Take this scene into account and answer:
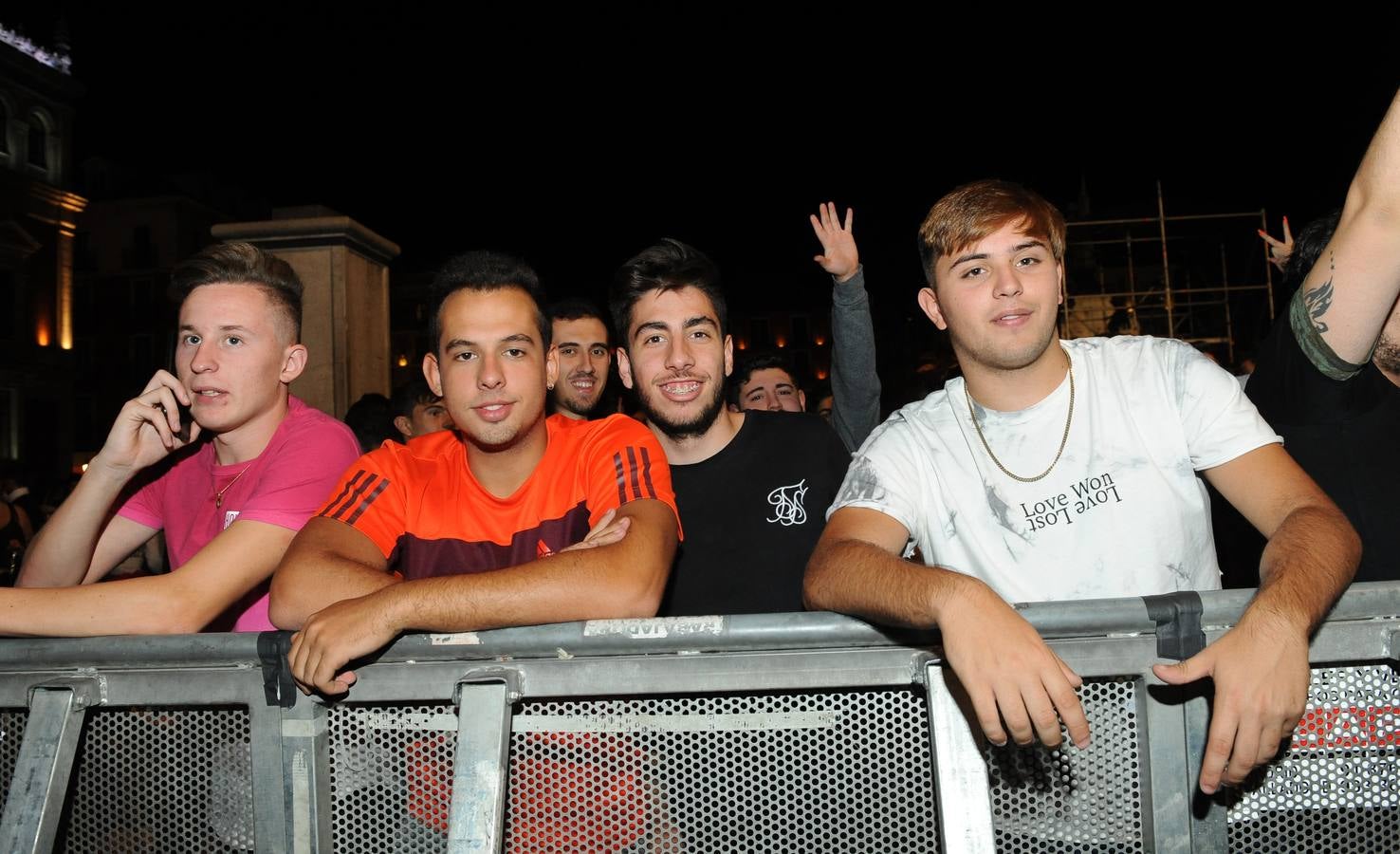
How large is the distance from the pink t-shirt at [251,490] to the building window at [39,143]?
38518mm

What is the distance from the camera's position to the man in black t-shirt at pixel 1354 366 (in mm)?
2129

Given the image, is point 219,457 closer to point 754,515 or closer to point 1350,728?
point 754,515

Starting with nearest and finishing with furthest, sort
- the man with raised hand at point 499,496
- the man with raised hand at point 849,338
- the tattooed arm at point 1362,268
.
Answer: the tattooed arm at point 1362,268 → the man with raised hand at point 499,496 → the man with raised hand at point 849,338

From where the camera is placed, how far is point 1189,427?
2359mm

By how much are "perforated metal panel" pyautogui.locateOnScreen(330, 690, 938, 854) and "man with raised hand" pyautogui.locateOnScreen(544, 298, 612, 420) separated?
2714 millimetres

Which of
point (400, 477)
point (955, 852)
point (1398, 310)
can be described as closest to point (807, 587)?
point (955, 852)

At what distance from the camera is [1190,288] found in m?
19.7

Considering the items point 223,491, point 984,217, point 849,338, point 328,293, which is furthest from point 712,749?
point 328,293

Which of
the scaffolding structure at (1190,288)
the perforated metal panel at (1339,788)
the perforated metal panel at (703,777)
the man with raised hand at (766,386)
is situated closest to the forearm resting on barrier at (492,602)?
the perforated metal panel at (703,777)

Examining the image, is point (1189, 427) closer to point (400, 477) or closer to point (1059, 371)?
point (1059, 371)

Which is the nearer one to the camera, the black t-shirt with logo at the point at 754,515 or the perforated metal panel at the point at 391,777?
the perforated metal panel at the point at 391,777

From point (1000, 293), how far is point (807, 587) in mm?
1016

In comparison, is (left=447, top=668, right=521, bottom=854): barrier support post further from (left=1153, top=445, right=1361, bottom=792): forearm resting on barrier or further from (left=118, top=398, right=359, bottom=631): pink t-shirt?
(left=118, top=398, right=359, bottom=631): pink t-shirt

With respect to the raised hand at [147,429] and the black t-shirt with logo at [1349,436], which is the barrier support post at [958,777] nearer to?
the black t-shirt with logo at [1349,436]
